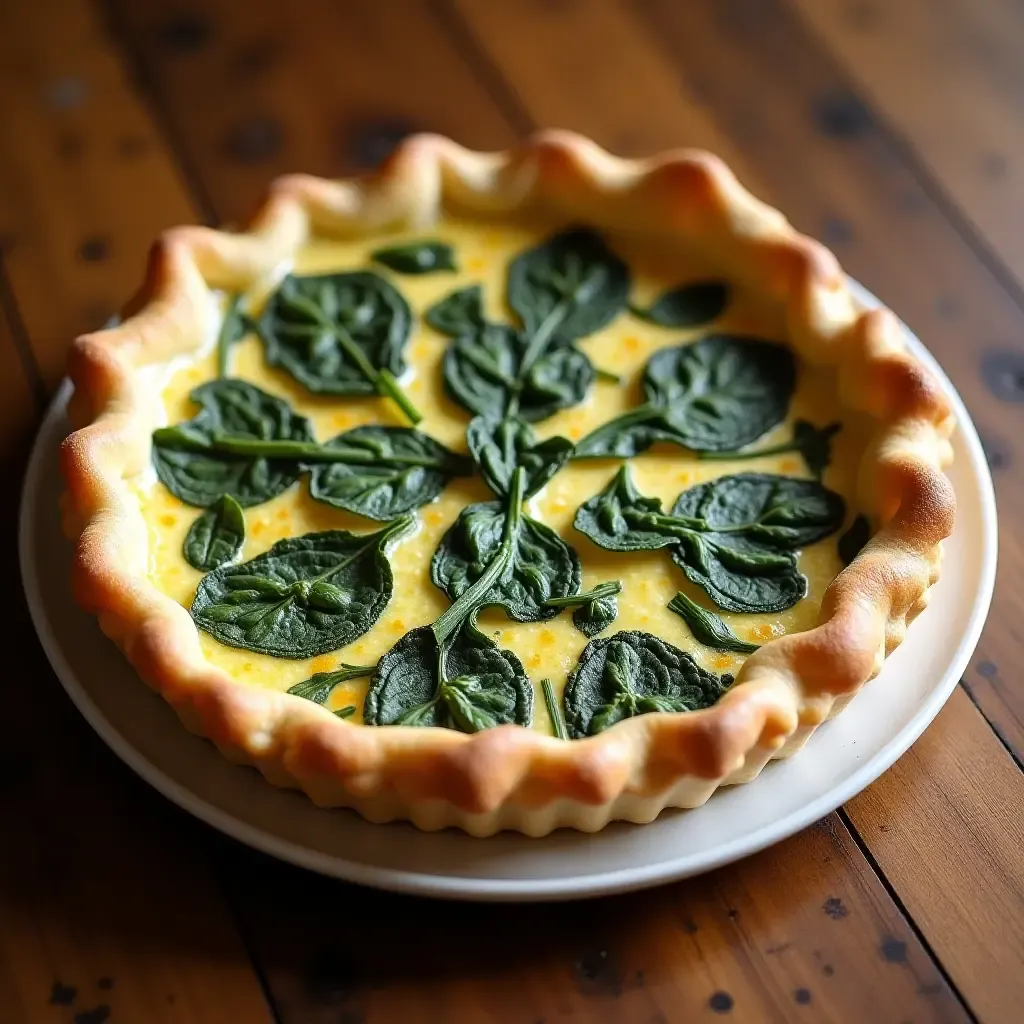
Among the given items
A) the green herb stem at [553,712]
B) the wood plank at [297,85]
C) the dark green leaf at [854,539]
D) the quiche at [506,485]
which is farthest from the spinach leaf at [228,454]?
the dark green leaf at [854,539]

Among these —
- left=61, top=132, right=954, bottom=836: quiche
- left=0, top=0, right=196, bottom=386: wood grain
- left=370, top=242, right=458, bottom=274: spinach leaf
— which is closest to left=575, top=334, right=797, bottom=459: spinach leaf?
left=61, top=132, right=954, bottom=836: quiche

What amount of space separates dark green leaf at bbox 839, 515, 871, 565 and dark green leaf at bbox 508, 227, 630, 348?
0.44m

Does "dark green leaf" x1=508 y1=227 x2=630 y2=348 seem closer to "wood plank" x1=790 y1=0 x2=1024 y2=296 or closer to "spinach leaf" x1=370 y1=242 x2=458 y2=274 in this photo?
"spinach leaf" x1=370 y1=242 x2=458 y2=274

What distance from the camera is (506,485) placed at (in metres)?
1.66

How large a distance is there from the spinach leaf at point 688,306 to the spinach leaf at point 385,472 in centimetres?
35

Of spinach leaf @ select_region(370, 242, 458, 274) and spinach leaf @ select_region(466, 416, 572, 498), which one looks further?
Answer: spinach leaf @ select_region(370, 242, 458, 274)

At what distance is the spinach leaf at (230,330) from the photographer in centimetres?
180

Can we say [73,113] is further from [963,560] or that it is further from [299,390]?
[963,560]

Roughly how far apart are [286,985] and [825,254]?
1127 millimetres

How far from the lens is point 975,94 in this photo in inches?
91.7

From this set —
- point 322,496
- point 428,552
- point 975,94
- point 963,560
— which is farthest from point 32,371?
point 975,94

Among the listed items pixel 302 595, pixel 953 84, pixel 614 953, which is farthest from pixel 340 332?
pixel 953 84

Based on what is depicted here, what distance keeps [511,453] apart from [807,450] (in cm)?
37

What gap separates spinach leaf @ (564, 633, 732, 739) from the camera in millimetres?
1457
